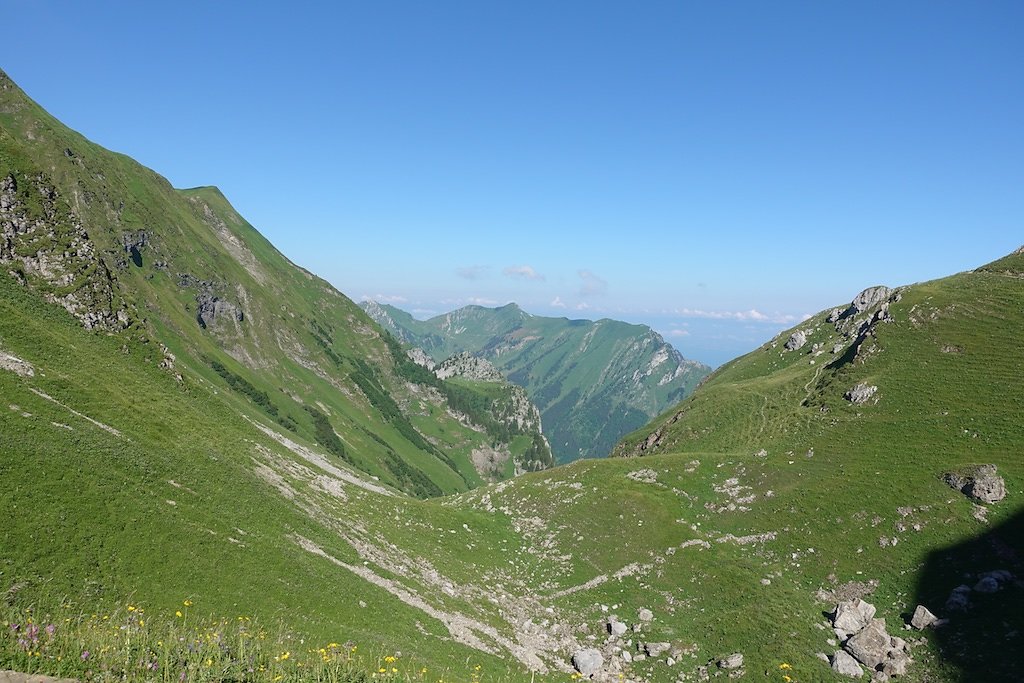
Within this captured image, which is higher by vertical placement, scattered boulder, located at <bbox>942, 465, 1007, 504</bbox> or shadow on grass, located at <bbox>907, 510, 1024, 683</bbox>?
scattered boulder, located at <bbox>942, 465, 1007, 504</bbox>

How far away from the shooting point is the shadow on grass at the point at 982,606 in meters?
32.3

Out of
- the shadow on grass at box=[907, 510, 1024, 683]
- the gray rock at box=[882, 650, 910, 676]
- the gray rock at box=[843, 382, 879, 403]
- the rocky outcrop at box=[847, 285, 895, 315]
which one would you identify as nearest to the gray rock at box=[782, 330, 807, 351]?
the rocky outcrop at box=[847, 285, 895, 315]

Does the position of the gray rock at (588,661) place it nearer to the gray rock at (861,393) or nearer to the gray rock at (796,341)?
the gray rock at (861,393)

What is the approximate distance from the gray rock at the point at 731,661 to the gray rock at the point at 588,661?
333 inches

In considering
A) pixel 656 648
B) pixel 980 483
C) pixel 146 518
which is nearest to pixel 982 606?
pixel 980 483

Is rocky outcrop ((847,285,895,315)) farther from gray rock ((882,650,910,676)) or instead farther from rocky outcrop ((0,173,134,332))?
rocky outcrop ((0,173,134,332))

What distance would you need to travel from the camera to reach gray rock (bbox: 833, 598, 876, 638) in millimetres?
39031

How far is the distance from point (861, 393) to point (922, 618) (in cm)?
4220

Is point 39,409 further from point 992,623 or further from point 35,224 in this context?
point 992,623

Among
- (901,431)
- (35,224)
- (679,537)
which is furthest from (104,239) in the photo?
(901,431)

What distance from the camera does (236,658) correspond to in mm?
13312

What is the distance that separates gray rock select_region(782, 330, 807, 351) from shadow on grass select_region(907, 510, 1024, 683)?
328ft

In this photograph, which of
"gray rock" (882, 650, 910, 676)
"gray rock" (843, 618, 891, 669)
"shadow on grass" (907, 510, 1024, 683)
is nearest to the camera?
"shadow on grass" (907, 510, 1024, 683)

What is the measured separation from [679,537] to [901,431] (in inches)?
1285
